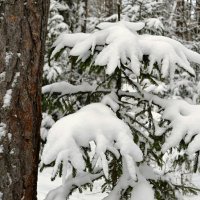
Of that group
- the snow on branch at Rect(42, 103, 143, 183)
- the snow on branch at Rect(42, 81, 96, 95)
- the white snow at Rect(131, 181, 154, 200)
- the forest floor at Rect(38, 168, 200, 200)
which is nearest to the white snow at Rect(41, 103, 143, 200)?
the snow on branch at Rect(42, 103, 143, 183)

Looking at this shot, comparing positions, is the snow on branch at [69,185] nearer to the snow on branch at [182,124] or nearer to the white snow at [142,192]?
the white snow at [142,192]

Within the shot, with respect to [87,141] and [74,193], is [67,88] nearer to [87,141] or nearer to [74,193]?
[87,141]

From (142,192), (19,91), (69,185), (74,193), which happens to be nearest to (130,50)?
(19,91)

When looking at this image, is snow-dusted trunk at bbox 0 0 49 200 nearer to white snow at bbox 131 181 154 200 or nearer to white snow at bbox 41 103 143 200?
white snow at bbox 41 103 143 200

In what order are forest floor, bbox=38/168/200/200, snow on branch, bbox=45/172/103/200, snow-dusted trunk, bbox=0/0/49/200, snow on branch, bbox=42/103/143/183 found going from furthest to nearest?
forest floor, bbox=38/168/200/200
snow on branch, bbox=45/172/103/200
snow-dusted trunk, bbox=0/0/49/200
snow on branch, bbox=42/103/143/183

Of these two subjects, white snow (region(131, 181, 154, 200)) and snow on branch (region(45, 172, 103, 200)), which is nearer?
white snow (region(131, 181, 154, 200))

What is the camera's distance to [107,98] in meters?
2.72

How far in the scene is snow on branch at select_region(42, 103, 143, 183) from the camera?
6.94 ft

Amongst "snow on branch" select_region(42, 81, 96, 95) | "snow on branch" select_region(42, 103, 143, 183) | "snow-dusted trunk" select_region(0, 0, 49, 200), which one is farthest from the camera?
"snow on branch" select_region(42, 81, 96, 95)

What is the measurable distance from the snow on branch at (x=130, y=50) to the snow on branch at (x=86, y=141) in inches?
12.0

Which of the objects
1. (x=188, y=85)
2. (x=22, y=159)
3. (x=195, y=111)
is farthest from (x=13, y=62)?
(x=188, y=85)

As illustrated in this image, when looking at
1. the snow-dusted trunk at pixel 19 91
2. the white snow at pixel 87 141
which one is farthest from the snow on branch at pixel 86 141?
the snow-dusted trunk at pixel 19 91

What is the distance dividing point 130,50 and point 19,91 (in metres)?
0.71

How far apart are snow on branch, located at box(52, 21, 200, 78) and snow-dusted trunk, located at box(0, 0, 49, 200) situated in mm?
309
